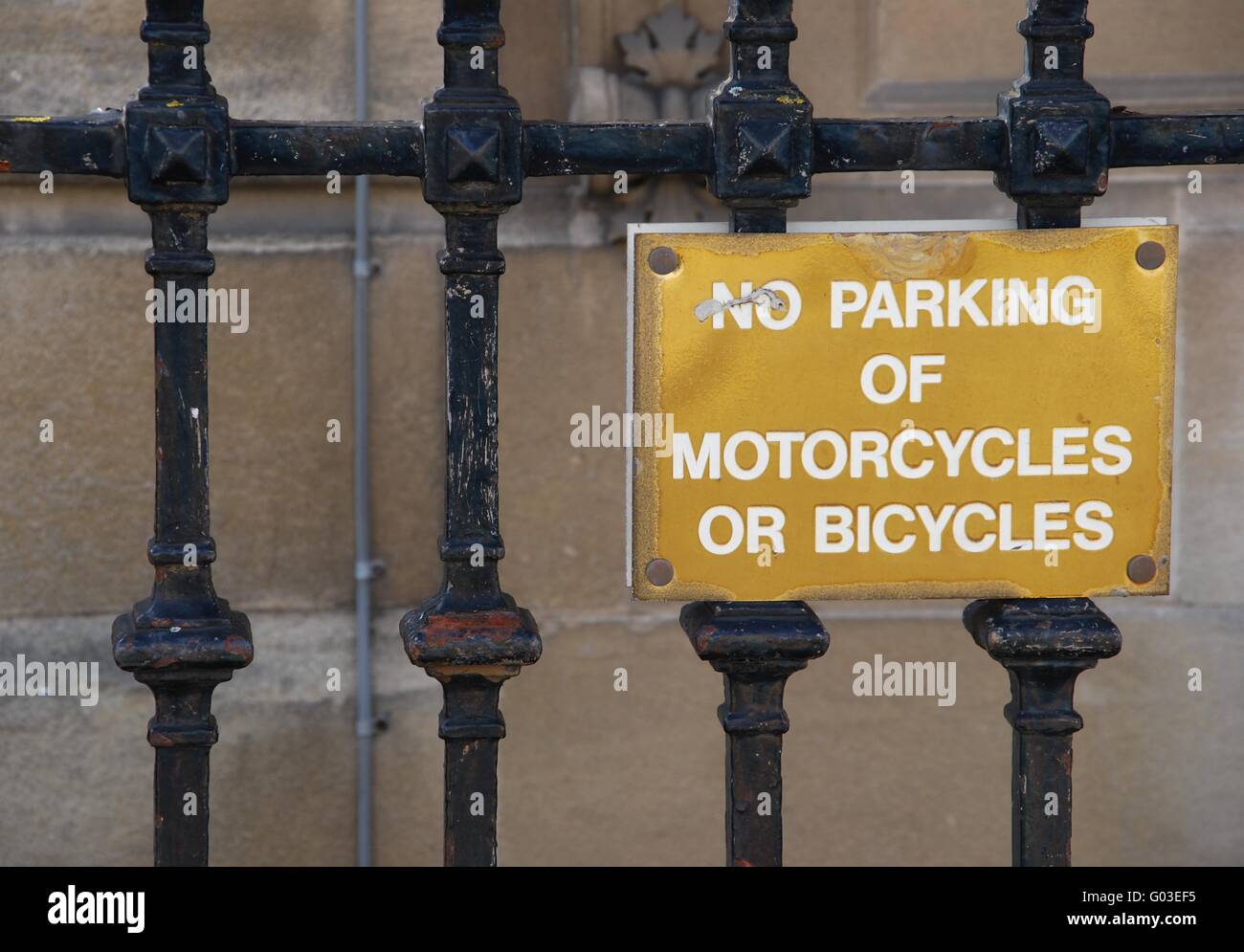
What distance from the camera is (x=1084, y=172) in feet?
5.30

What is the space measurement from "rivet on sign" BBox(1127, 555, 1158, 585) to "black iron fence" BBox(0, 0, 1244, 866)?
6 cm

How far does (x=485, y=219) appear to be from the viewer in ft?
5.21

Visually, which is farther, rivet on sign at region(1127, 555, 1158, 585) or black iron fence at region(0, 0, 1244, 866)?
rivet on sign at region(1127, 555, 1158, 585)

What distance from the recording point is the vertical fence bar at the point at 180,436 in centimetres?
154

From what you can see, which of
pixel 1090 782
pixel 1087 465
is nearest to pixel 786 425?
pixel 1087 465

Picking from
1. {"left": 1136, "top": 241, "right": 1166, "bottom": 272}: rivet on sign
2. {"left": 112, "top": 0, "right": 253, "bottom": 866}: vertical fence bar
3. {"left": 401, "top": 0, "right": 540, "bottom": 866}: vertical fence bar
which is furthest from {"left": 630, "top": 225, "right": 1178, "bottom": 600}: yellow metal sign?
{"left": 112, "top": 0, "right": 253, "bottom": 866}: vertical fence bar

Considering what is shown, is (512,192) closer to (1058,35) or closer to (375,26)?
(1058,35)

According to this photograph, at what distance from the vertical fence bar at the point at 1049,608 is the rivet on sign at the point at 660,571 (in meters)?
0.35

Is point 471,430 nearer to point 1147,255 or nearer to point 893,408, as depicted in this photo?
point 893,408

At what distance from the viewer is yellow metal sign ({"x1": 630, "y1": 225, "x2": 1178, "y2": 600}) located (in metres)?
1.61

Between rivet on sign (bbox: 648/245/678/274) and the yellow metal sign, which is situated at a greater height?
rivet on sign (bbox: 648/245/678/274)

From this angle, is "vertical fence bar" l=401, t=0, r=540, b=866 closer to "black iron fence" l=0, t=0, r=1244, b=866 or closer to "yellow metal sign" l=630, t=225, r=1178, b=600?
"black iron fence" l=0, t=0, r=1244, b=866

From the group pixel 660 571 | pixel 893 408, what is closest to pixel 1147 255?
pixel 893 408

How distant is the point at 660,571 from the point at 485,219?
0.42 m
